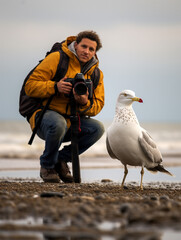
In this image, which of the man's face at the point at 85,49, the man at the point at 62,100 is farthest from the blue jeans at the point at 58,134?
the man's face at the point at 85,49

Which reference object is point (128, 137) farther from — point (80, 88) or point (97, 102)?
point (97, 102)

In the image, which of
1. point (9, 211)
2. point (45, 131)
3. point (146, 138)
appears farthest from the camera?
point (45, 131)

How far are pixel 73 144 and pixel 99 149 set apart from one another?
486 inches

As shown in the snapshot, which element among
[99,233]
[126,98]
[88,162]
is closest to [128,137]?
[126,98]

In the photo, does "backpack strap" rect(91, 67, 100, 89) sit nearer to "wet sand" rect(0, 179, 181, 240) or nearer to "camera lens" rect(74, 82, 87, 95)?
"camera lens" rect(74, 82, 87, 95)

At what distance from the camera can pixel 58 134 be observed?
6543mm

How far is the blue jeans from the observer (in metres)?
6.54

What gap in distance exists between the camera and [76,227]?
2.95 metres

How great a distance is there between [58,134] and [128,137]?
3.42 feet

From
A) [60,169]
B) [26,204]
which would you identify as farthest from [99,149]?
[26,204]

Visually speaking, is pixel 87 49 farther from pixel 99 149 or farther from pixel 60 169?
pixel 99 149

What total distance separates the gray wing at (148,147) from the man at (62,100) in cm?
100

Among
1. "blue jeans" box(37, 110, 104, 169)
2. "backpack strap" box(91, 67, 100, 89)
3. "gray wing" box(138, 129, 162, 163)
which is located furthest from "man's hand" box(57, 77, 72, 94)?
"gray wing" box(138, 129, 162, 163)

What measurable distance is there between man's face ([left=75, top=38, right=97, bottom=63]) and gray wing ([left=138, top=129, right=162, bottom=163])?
1292 millimetres
